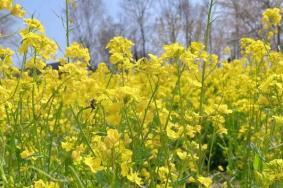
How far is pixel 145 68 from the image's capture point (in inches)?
63.2

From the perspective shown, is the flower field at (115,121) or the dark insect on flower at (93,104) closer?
the flower field at (115,121)

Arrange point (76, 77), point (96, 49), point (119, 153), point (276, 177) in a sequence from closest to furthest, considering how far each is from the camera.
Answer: point (119, 153), point (276, 177), point (76, 77), point (96, 49)

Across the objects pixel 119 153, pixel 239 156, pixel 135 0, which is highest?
pixel 135 0

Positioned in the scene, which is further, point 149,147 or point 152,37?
point 152,37

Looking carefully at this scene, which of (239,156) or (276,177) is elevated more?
(276,177)

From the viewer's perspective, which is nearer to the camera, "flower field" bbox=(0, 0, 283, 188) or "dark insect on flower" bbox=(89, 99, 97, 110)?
"flower field" bbox=(0, 0, 283, 188)

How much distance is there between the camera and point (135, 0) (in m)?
26.9

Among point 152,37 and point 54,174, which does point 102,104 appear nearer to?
point 54,174

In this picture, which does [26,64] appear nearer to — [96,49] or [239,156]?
[239,156]

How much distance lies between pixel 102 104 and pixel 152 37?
25.6m

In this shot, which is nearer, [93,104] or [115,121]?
[115,121]

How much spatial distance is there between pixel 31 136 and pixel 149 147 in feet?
1.63

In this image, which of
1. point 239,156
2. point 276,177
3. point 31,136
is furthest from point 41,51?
point 239,156

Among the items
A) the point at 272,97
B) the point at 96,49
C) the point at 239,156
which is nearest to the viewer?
the point at 272,97
